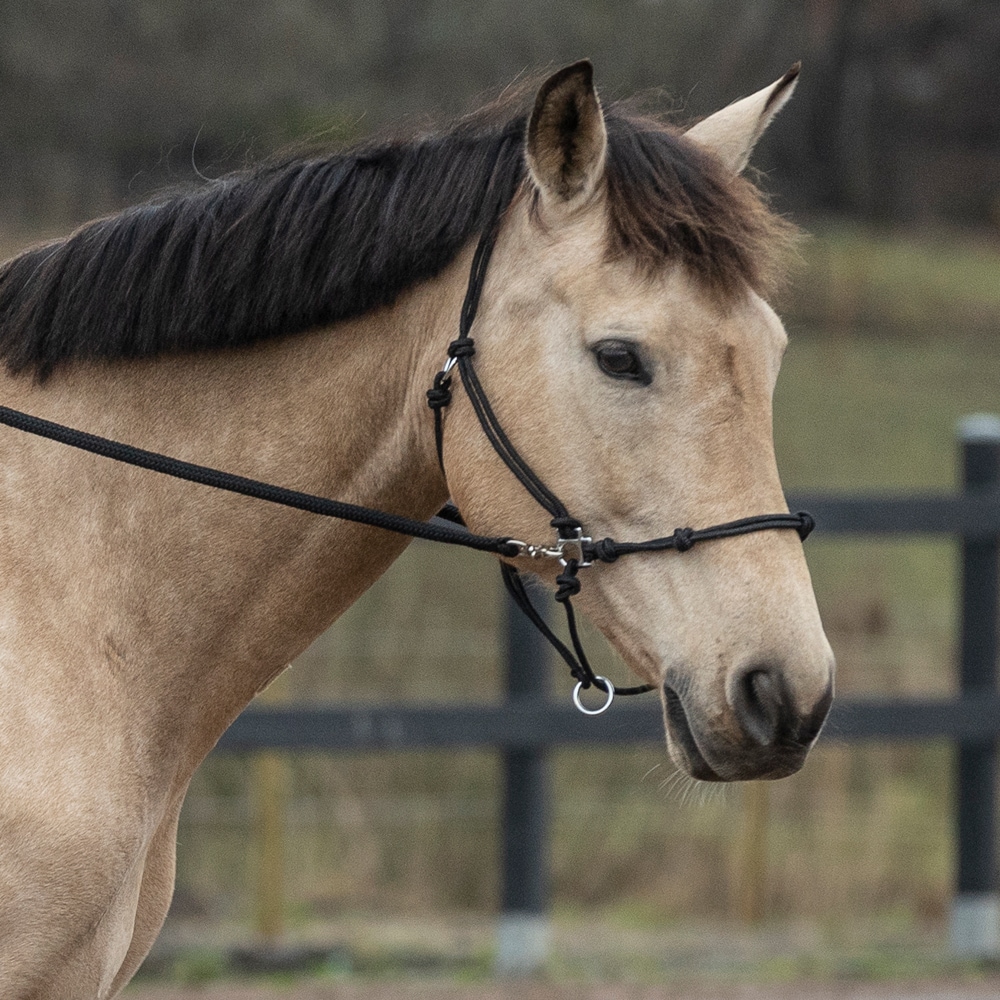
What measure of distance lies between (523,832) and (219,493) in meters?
3.12

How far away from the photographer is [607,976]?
5.01 m

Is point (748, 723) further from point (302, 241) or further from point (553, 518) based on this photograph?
point (302, 241)

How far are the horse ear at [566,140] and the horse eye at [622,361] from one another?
10.2 inches

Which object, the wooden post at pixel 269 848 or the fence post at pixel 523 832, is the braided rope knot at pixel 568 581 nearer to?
the fence post at pixel 523 832

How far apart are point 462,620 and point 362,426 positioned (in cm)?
431

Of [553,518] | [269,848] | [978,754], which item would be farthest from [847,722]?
[553,518]

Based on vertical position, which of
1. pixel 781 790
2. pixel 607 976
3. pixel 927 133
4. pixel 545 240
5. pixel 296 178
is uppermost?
pixel 927 133

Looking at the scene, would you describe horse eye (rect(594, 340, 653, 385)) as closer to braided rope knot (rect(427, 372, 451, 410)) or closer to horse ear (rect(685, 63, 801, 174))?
braided rope knot (rect(427, 372, 451, 410))

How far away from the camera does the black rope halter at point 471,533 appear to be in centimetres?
195

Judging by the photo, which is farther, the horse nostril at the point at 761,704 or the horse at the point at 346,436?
the horse at the point at 346,436

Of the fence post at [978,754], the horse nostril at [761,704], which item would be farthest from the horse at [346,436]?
the fence post at [978,754]

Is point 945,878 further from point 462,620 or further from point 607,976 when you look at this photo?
point 462,620

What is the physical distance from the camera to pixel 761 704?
1858mm

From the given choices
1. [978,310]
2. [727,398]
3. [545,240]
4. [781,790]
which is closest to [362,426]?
[545,240]
